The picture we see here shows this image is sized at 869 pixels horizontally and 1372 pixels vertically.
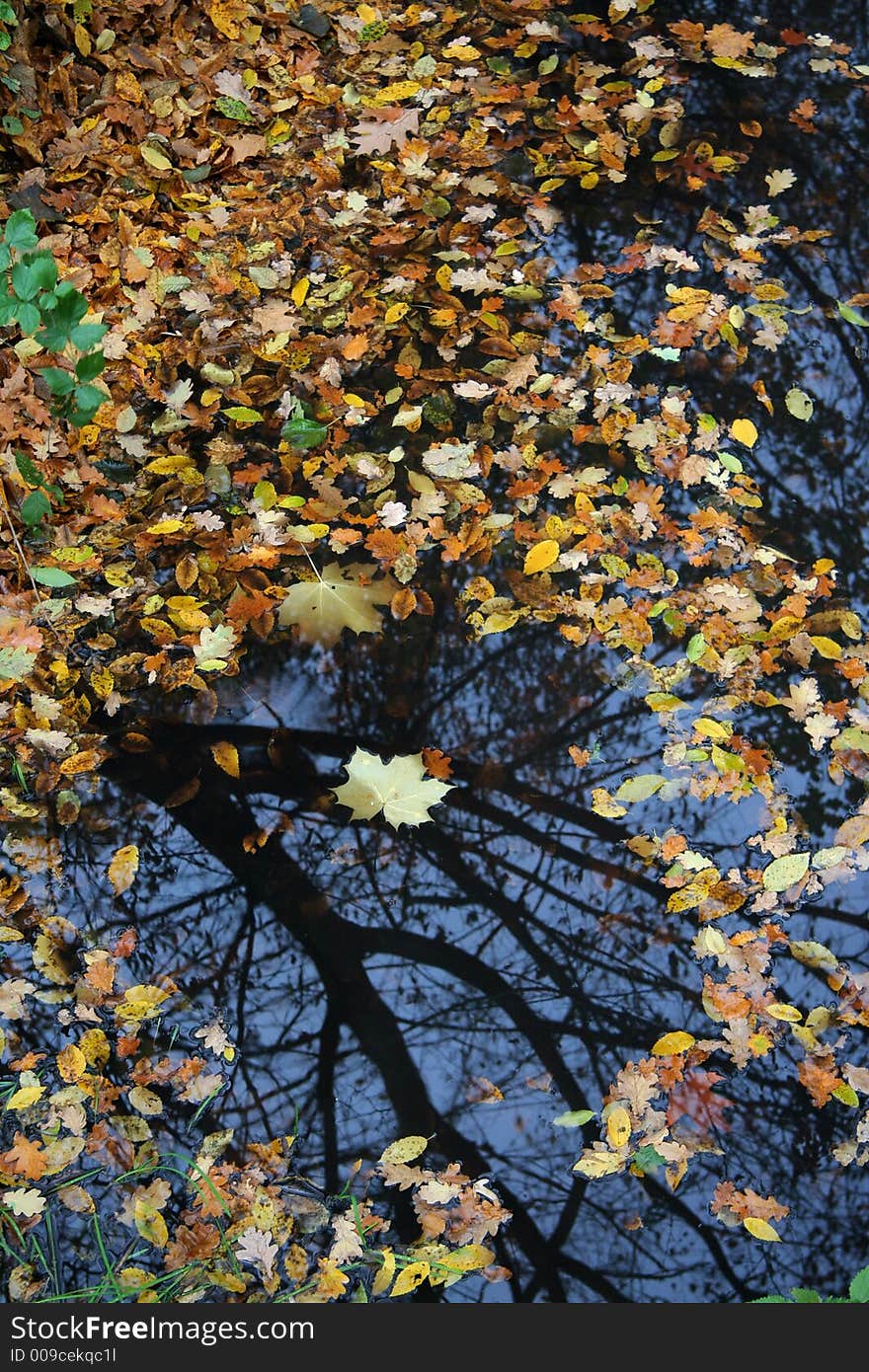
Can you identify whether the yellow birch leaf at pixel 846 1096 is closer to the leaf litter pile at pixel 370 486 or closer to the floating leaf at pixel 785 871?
the leaf litter pile at pixel 370 486

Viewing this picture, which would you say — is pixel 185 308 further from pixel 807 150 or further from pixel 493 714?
pixel 807 150

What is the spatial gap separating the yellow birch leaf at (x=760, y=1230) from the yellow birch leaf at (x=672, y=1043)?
11.9 inches

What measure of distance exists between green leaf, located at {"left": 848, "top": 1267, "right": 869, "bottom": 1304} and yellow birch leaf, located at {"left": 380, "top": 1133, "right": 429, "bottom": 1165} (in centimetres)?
76

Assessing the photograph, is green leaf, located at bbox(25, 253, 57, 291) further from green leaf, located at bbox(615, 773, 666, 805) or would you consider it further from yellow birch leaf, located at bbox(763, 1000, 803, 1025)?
yellow birch leaf, located at bbox(763, 1000, 803, 1025)

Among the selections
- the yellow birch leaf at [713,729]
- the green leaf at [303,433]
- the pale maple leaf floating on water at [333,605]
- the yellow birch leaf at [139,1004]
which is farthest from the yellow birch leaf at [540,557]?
the yellow birch leaf at [139,1004]

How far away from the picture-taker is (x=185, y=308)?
325 cm

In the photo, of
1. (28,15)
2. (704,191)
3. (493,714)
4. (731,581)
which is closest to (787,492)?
(731,581)

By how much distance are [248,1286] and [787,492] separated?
2.26 m

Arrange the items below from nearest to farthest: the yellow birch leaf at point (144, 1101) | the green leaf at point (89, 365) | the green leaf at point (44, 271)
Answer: the green leaf at point (44, 271)
the green leaf at point (89, 365)
the yellow birch leaf at point (144, 1101)

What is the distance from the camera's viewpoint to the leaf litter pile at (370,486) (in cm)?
199

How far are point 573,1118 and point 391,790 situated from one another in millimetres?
789

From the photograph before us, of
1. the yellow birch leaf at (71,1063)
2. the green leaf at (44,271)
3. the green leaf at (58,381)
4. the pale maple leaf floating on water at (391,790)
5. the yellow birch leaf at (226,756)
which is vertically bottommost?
the yellow birch leaf at (71,1063)

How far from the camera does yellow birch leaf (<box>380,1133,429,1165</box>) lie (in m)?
2.00

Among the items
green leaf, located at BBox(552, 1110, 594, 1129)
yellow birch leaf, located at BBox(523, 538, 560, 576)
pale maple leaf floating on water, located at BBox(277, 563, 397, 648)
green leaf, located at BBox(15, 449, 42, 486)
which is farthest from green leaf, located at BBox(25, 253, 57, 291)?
green leaf, located at BBox(552, 1110, 594, 1129)
